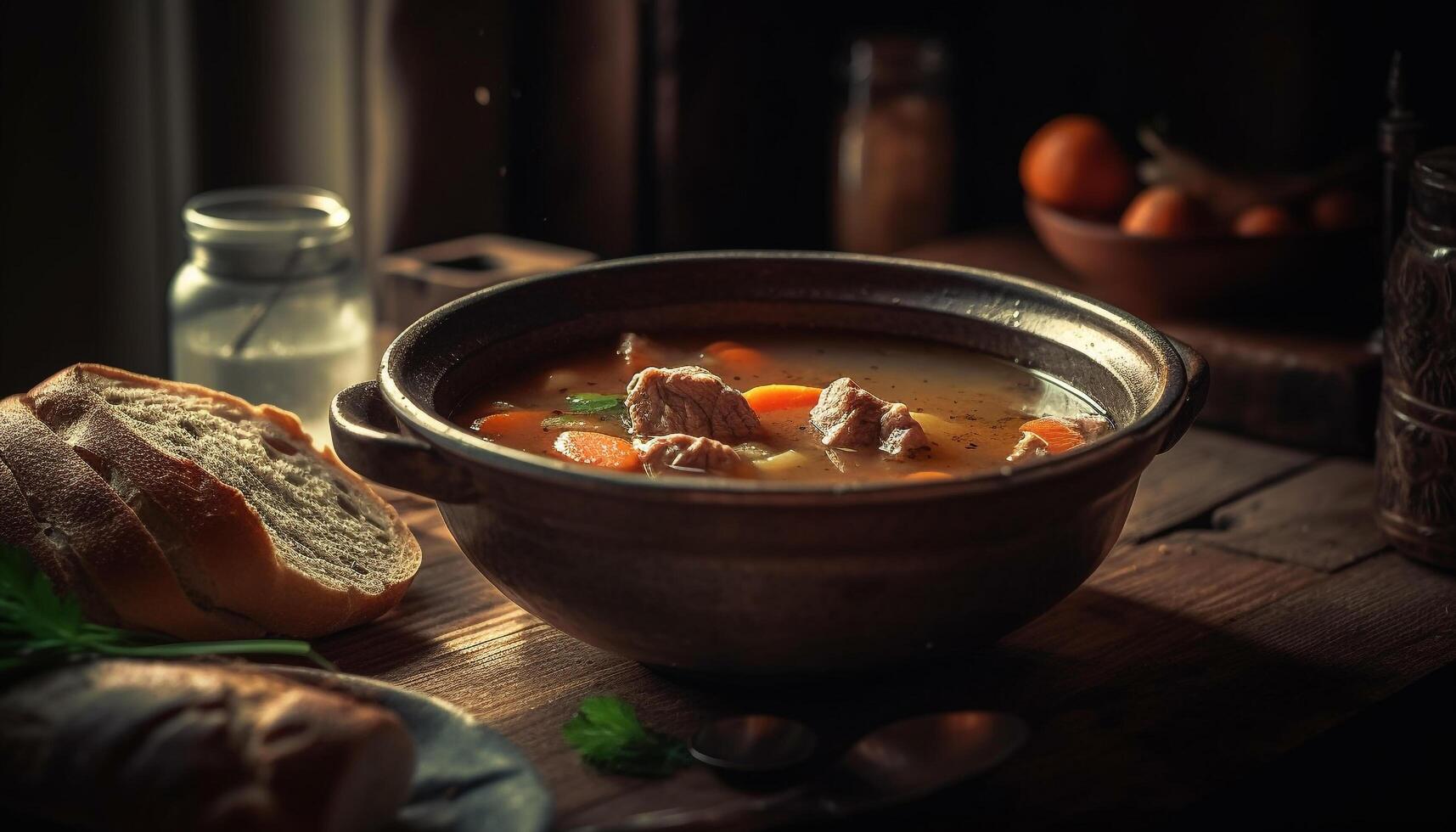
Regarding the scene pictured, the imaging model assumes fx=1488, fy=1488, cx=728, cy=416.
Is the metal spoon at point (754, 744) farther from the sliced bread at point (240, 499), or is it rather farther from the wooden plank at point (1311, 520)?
the wooden plank at point (1311, 520)

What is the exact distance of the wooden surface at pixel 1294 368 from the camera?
115 inches

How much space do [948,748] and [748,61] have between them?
3.01 metres

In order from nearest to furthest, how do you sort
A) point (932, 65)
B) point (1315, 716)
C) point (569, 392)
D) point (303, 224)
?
point (1315, 716) < point (569, 392) < point (303, 224) < point (932, 65)

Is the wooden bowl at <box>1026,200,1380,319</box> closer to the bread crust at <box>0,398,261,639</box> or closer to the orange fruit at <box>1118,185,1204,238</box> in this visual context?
the orange fruit at <box>1118,185,1204,238</box>

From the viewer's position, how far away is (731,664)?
66.8 inches

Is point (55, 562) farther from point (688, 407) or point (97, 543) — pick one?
point (688, 407)

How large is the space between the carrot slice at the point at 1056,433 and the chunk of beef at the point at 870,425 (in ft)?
0.54

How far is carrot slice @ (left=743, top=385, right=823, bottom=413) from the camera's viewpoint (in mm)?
2195

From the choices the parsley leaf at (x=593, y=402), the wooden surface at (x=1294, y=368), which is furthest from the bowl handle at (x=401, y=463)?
the wooden surface at (x=1294, y=368)

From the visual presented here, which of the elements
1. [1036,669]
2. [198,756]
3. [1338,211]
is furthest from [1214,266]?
[198,756]

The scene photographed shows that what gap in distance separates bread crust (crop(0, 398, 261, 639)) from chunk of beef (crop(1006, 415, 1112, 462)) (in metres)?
1.09

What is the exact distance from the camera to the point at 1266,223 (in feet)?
10.4

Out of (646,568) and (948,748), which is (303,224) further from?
(948,748)

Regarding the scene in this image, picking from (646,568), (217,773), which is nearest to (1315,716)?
(646,568)
